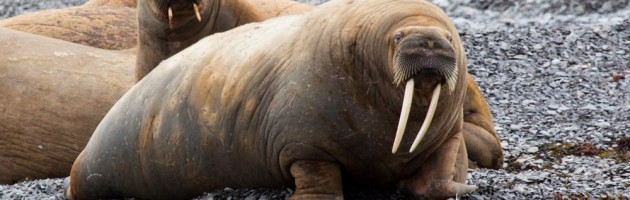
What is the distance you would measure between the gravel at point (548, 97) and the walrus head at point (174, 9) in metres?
1.23

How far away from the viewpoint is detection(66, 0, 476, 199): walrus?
575 centimetres

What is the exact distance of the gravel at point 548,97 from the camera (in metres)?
7.05

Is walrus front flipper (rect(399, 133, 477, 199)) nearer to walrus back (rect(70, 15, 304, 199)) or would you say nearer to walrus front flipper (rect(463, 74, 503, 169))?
walrus back (rect(70, 15, 304, 199))

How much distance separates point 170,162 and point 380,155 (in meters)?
1.31

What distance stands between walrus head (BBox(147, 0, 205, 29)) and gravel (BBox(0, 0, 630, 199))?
123cm

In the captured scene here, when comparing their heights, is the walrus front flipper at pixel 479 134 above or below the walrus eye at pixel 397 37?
below

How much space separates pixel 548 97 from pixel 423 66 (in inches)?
238

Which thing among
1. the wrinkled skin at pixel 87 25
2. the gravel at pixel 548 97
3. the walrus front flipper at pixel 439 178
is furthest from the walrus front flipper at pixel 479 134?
the wrinkled skin at pixel 87 25

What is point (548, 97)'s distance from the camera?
1133 cm

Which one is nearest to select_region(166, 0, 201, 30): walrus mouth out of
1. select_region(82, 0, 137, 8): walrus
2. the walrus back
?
the walrus back

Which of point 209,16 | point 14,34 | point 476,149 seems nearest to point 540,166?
point 476,149

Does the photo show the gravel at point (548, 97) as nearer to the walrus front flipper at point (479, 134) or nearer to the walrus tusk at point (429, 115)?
the walrus front flipper at point (479, 134)

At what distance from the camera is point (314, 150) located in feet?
19.8

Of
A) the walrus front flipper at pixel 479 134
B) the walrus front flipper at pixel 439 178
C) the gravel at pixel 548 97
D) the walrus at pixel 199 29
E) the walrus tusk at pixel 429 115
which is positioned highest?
the walrus tusk at pixel 429 115
